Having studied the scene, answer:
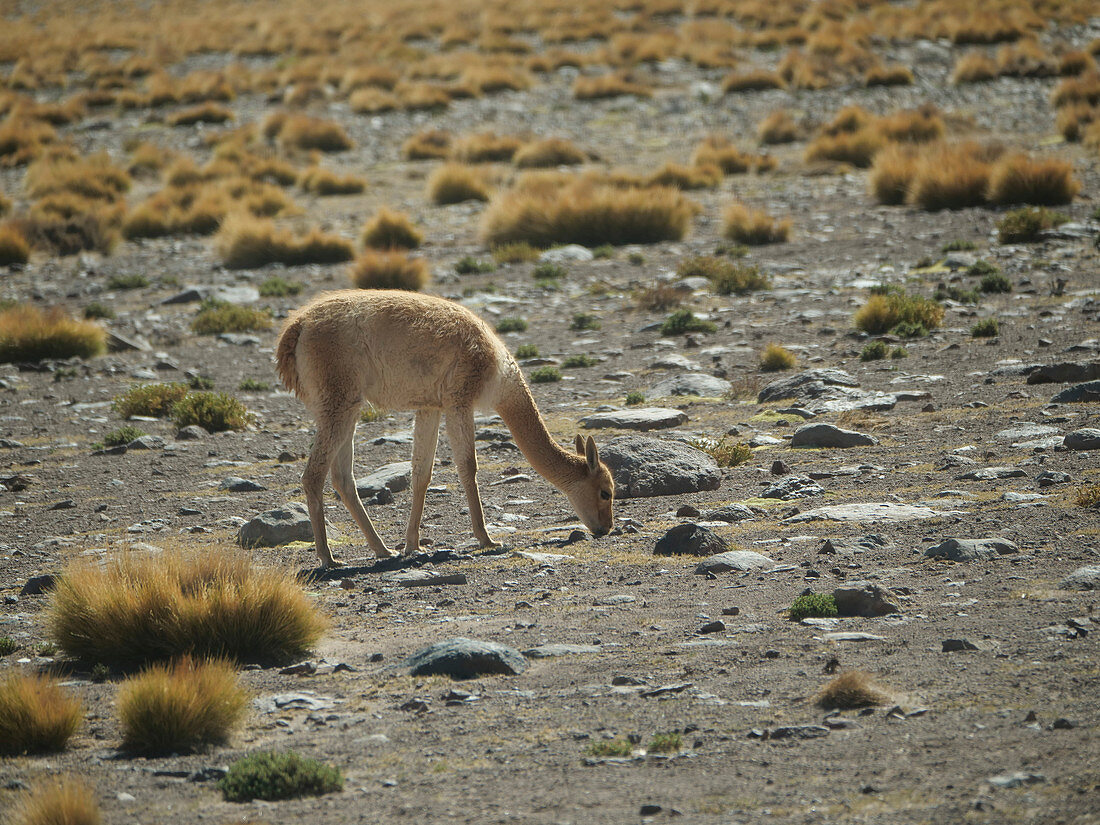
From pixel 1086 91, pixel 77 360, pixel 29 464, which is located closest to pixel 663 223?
pixel 77 360

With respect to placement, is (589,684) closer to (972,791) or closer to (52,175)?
(972,791)

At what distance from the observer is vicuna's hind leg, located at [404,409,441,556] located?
8656mm

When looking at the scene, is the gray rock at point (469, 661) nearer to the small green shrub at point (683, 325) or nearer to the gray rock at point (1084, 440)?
the gray rock at point (1084, 440)

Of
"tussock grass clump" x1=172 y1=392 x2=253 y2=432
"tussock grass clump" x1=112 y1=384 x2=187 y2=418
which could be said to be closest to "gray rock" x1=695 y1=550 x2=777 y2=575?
"tussock grass clump" x1=172 y1=392 x2=253 y2=432

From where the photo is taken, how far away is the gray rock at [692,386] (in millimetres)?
12898

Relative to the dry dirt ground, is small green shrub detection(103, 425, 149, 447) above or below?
below

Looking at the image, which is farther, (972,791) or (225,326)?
(225,326)

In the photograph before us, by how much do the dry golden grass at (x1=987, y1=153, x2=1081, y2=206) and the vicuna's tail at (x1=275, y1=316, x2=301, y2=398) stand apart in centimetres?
1653

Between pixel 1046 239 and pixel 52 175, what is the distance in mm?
22898

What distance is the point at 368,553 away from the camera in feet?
29.4

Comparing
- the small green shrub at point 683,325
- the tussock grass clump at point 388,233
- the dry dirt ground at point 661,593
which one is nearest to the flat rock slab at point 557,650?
the dry dirt ground at point 661,593

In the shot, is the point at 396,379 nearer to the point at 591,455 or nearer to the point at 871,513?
the point at 591,455

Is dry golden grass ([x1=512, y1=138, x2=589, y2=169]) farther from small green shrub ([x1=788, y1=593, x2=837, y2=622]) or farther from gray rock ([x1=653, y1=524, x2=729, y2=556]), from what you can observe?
small green shrub ([x1=788, y1=593, x2=837, y2=622])

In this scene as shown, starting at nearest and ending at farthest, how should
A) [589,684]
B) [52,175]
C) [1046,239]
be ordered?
1. [589,684]
2. [1046,239]
3. [52,175]
